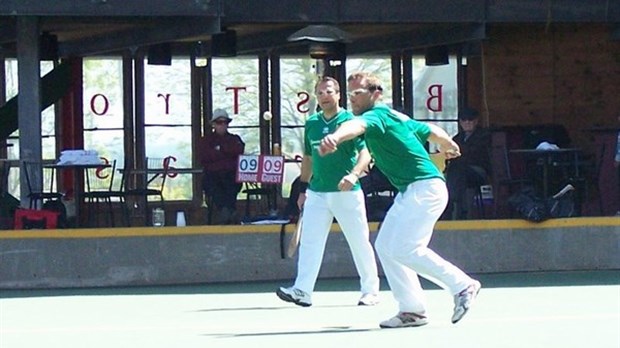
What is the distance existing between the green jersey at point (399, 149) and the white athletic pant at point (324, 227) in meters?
1.52

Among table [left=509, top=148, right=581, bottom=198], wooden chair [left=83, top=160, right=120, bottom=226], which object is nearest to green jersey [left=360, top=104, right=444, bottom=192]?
table [left=509, top=148, right=581, bottom=198]

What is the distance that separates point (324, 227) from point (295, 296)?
58cm

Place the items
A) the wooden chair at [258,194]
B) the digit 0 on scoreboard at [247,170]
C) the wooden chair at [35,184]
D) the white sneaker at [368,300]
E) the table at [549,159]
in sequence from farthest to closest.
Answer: the wooden chair at [258,194], the digit 0 on scoreboard at [247,170], the wooden chair at [35,184], the table at [549,159], the white sneaker at [368,300]

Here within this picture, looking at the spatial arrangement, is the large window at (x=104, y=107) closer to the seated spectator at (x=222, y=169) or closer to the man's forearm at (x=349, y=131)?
the seated spectator at (x=222, y=169)

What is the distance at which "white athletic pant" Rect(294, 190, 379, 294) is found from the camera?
39.1 feet

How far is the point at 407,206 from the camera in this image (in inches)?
402

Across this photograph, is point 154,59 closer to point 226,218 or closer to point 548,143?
point 226,218

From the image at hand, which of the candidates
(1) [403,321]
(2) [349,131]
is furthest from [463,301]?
(2) [349,131]

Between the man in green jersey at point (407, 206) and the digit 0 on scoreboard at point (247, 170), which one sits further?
the digit 0 on scoreboard at point (247, 170)

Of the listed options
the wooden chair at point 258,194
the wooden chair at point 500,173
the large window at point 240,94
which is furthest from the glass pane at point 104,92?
the wooden chair at point 500,173

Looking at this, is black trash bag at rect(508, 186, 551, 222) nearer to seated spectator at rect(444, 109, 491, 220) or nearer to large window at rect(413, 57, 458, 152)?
seated spectator at rect(444, 109, 491, 220)

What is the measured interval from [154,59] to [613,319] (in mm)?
11209

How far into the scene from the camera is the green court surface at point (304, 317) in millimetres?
9875

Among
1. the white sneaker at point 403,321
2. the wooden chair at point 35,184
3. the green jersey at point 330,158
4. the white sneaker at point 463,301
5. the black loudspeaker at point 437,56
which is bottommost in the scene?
the white sneaker at point 403,321
